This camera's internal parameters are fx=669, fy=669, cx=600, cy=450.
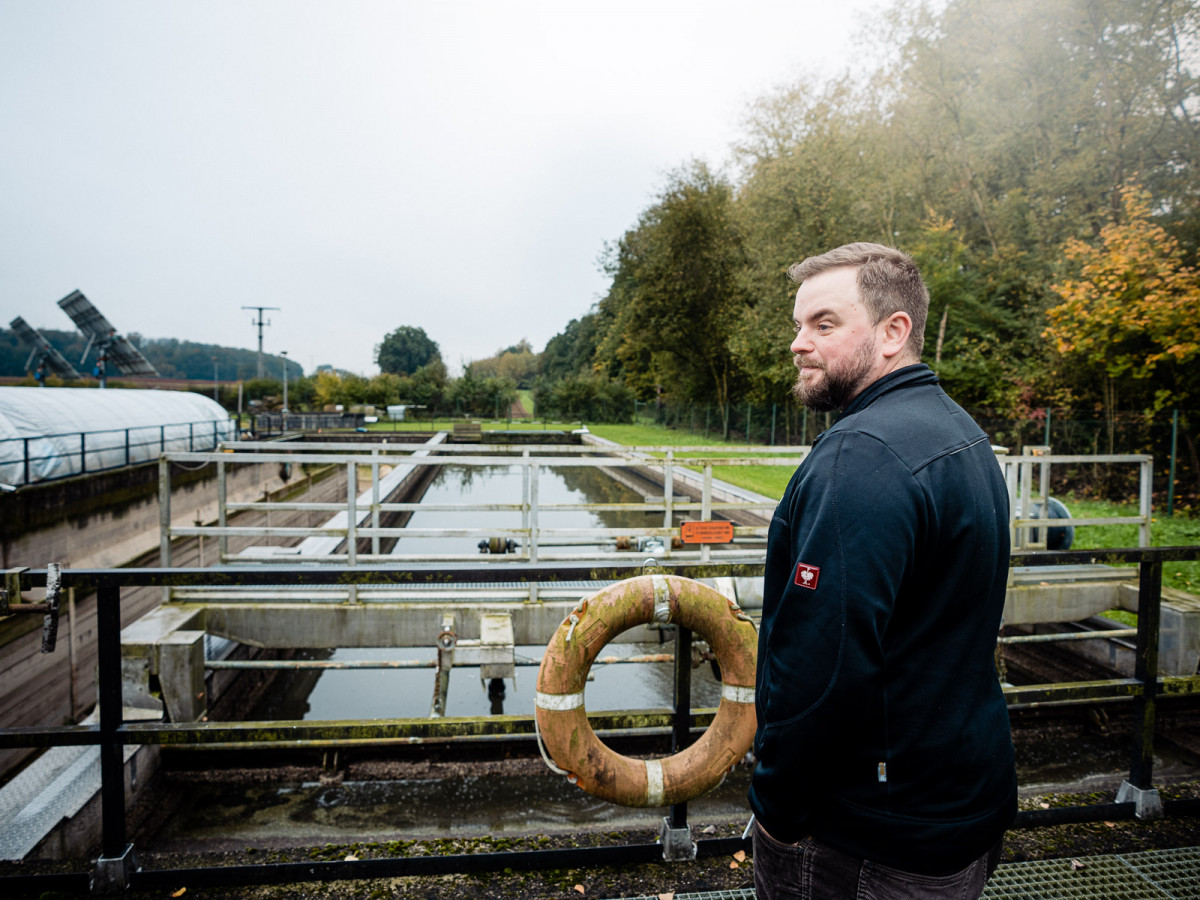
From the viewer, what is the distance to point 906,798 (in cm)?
109

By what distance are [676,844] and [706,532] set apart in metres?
3.23

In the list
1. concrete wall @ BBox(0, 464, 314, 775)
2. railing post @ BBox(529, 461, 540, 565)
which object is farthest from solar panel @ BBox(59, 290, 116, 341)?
railing post @ BBox(529, 461, 540, 565)

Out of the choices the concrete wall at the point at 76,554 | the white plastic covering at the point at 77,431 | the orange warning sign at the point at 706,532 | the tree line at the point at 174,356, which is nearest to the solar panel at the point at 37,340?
the white plastic covering at the point at 77,431

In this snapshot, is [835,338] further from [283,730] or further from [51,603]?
[51,603]

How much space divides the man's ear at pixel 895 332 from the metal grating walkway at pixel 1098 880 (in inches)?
63.0

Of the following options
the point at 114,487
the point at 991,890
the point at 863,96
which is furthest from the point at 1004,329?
the point at 114,487

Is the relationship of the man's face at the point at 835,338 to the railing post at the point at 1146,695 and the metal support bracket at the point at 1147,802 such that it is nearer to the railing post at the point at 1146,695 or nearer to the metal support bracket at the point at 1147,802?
the railing post at the point at 1146,695

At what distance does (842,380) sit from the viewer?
49.4 inches

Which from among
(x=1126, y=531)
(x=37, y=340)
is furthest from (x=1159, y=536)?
(x=37, y=340)

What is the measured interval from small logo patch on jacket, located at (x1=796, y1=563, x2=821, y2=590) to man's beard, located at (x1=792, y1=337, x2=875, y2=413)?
308 mm

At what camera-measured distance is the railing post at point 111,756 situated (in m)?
1.86

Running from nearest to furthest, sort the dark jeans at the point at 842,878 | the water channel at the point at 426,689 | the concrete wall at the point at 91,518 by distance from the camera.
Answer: the dark jeans at the point at 842,878 → the water channel at the point at 426,689 → the concrete wall at the point at 91,518

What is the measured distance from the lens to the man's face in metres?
1.23

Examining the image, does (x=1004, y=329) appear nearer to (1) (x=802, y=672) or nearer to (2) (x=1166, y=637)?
(2) (x=1166, y=637)
